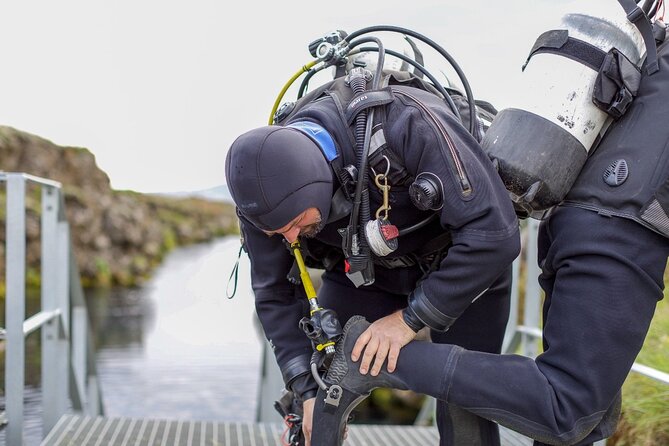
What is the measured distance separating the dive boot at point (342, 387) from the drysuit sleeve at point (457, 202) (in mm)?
192

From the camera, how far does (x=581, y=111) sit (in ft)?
6.16

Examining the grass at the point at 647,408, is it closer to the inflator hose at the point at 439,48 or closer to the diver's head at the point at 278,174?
the inflator hose at the point at 439,48

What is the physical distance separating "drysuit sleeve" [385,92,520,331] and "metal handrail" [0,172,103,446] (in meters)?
1.51

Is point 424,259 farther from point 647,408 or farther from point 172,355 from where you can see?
point 172,355

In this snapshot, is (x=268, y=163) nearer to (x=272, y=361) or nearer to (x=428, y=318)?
(x=428, y=318)

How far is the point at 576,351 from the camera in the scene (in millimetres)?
1817

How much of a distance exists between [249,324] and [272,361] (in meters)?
10.6

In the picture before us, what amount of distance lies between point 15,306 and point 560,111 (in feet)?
6.24

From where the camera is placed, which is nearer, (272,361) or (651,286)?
(651,286)

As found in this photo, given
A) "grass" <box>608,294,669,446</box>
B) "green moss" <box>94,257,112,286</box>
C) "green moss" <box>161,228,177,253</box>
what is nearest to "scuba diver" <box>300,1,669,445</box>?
"grass" <box>608,294,669,446</box>

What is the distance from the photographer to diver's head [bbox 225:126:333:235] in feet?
5.91

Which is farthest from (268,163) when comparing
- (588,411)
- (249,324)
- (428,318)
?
(249,324)

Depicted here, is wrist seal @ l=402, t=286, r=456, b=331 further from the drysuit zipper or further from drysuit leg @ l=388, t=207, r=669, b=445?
the drysuit zipper

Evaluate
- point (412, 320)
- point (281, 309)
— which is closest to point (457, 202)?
point (412, 320)
